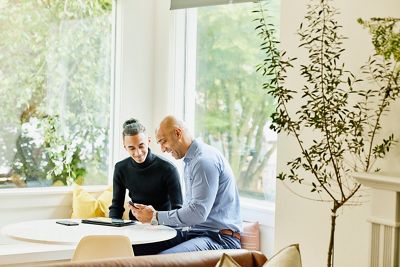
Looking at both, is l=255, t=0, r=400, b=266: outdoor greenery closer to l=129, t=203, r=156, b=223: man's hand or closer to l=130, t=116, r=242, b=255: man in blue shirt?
l=130, t=116, r=242, b=255: man in blue shirt

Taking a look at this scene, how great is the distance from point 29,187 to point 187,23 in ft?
5.50

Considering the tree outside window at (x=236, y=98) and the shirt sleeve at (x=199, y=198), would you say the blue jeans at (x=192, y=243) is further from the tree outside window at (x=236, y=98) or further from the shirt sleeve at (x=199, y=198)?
the tree outside window at (x=236, y=98)

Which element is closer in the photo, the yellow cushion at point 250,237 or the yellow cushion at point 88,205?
the yellow cushion at point 250,237

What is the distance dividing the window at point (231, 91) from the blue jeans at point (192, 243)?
0.67 metres

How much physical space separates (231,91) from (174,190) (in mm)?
957

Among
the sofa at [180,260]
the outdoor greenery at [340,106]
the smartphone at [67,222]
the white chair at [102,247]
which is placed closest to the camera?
the sofa at [180,260]

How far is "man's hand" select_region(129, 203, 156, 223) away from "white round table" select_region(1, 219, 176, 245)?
0.04 m

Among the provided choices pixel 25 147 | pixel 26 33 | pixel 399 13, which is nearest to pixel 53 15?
pixel 26 33

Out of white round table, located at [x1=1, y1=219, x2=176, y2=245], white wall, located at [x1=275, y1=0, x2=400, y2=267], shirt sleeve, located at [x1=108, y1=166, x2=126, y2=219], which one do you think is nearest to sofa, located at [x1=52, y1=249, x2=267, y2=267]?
white wall, located at [x1=275, y1=0, x2=400, y2=267]

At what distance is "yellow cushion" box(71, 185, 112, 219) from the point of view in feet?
16.8

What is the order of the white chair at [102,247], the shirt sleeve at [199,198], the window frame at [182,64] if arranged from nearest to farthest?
the white chair at [102,247] → the shirt sleeve at [199,198] → the window frame at [182,64]

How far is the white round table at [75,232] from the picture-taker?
388 cm

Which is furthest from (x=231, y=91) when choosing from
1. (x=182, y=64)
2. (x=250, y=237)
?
(x=250, y=237)

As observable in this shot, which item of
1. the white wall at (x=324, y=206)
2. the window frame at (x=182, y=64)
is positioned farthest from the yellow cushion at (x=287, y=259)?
the window frame at (x=182, y=64)
